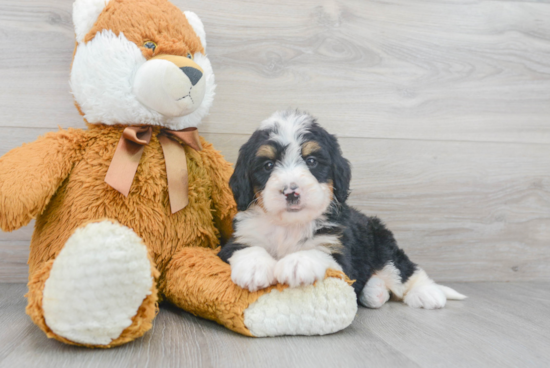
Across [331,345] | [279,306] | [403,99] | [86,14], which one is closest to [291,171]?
[279,306]

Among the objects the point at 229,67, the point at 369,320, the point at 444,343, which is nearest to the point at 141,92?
the point at 229,67

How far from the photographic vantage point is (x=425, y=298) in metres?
1.91

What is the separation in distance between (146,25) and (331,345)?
1295mm

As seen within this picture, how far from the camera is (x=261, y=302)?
141 cm

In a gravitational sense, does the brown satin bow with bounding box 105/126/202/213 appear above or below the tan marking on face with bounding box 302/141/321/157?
below

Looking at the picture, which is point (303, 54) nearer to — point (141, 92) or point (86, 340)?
point (141, 92)

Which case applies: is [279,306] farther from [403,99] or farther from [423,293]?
[403,99]

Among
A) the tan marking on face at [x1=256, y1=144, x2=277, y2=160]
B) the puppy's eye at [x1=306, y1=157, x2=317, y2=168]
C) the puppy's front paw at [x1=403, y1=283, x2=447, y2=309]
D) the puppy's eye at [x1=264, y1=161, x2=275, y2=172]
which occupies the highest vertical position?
the tan marking on face at [x1=256, y1=144, x2=277, y2=160]

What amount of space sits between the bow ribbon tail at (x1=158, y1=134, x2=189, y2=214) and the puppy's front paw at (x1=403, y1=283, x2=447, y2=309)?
107cm

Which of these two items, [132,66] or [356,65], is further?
[356,65]

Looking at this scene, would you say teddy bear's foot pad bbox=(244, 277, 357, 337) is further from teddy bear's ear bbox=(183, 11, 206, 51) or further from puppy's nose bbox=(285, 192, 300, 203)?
teddy bear's ear bbox=(183, 11, 206, 51)

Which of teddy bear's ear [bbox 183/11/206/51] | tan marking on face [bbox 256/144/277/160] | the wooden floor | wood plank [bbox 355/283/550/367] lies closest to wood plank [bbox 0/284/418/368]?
the wooden floor

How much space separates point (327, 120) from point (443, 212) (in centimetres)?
83

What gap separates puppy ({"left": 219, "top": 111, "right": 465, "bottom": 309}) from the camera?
1418mm
